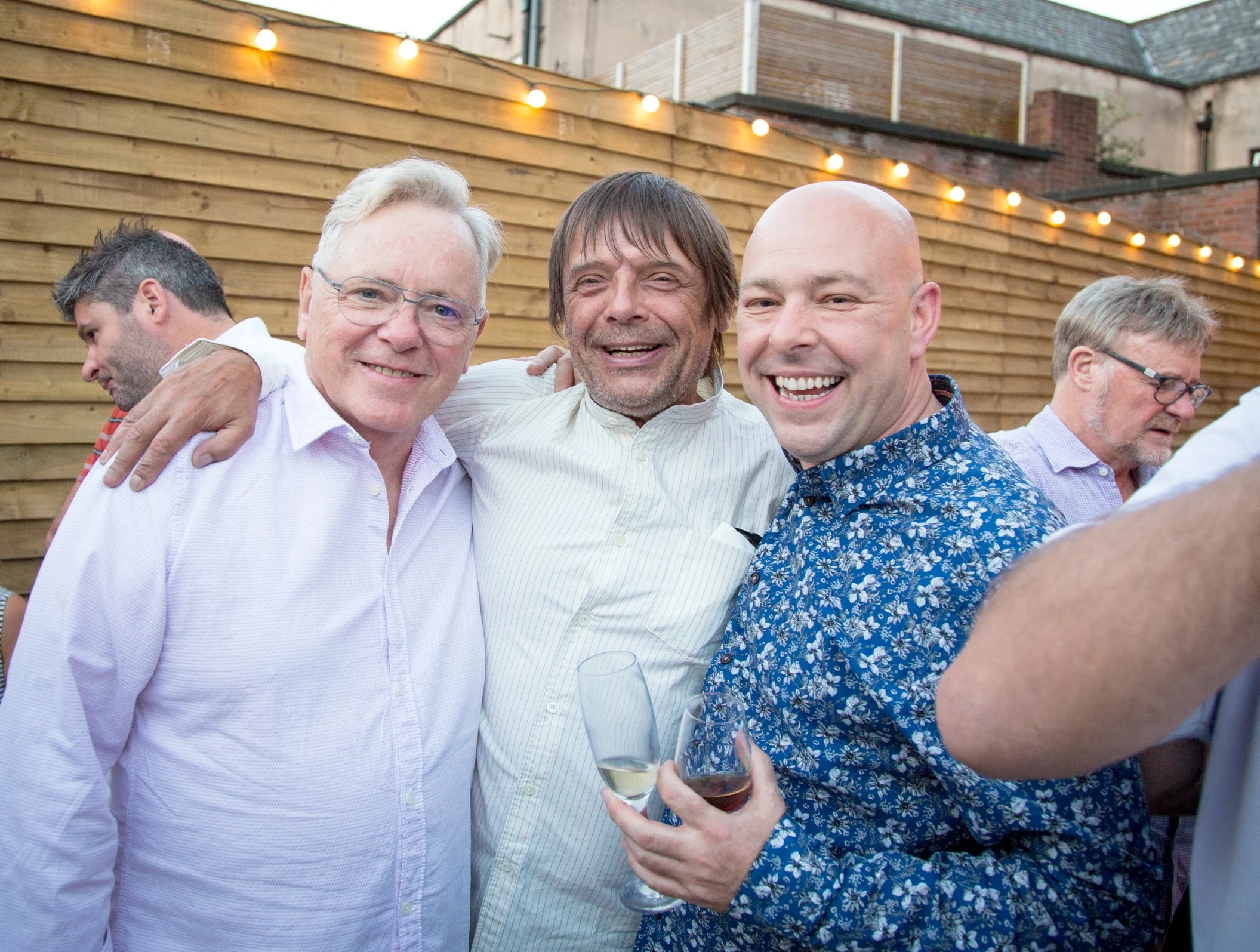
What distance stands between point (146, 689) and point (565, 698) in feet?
2.49

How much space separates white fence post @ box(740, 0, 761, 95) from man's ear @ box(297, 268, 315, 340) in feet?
30.5

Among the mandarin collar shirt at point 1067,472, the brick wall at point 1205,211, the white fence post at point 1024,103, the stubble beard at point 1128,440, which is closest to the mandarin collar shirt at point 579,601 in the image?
the mandarin collar shirt at point 1067,472

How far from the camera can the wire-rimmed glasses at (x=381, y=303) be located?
5.61ft

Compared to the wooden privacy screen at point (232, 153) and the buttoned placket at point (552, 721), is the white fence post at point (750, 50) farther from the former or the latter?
the buttoned placket at point (552, 721)

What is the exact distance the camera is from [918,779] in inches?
53.0

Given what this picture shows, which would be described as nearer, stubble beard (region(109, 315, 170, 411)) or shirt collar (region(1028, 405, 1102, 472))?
shirt collar (region(1028, 405, 1102, 472))

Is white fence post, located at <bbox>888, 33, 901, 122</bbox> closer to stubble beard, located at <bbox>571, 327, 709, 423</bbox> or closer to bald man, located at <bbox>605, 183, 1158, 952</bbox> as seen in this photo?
stubble beard, located at <bbox>571, 327, 709, 423</bbox>

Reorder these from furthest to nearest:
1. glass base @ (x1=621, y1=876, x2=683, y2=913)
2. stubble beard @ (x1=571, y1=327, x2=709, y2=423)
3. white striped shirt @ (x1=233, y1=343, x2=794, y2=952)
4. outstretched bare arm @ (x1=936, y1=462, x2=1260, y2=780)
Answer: stubble beard @ (x1=571, y1=327, x2=709, y2=423)
white striped shirt @ (x1=233, y1=343, x2=794, y2=952)
glass base @ (x1=621, y1=876, x2=683, y2=913)
outstretched bare arm @ (x1=936, y1=462, x2=1260, y2=780)

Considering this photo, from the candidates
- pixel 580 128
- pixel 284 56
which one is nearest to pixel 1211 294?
pixel 580 128

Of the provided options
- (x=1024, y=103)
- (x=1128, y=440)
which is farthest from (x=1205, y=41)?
(x=1128, y=440)

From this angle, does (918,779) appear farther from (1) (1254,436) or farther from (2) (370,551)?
(2) (370,551)

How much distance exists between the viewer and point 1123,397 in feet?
9.88

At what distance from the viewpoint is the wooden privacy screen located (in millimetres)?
3861

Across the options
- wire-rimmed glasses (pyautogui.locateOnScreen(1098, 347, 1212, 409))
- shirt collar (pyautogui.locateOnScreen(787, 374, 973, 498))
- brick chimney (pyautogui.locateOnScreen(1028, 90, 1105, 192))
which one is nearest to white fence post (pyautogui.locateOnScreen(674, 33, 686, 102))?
brick chimney (pyautogui.locateOnScreen(1028, 90, 1105, 192))
